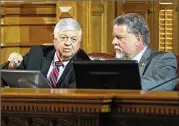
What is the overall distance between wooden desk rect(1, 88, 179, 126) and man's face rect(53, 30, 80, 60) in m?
1.19

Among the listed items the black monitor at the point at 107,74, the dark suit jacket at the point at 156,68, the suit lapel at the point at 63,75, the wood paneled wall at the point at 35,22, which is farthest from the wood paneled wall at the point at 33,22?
the black monitor at the point at 107,74

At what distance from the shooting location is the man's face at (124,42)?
3461 mm

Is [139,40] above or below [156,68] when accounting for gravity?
above

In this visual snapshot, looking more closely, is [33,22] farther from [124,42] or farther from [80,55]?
[124,42]

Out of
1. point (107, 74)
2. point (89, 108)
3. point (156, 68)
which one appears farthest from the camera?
point (156, 68)

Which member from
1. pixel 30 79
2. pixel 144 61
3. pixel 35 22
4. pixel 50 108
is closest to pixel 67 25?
pixel 144 61

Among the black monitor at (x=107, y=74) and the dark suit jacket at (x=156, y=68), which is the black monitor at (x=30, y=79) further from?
the dark suit jacket at (x=156, y=68)

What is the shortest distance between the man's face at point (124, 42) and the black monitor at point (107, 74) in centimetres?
70

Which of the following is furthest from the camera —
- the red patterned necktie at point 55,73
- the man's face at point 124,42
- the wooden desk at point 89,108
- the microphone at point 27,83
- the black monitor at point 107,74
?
the red patterned necktie at point 55,73

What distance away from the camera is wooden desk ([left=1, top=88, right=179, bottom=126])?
7.68 ft

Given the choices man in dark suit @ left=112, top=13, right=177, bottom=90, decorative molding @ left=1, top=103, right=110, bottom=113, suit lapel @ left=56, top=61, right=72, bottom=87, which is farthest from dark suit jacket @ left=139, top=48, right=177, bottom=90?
decorative molding @ left=1, top=103, right=110, bottom=113

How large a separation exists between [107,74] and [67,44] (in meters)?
1.04

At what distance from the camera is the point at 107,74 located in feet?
8.87

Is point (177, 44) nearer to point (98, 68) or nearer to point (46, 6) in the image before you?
point (46, 6)
